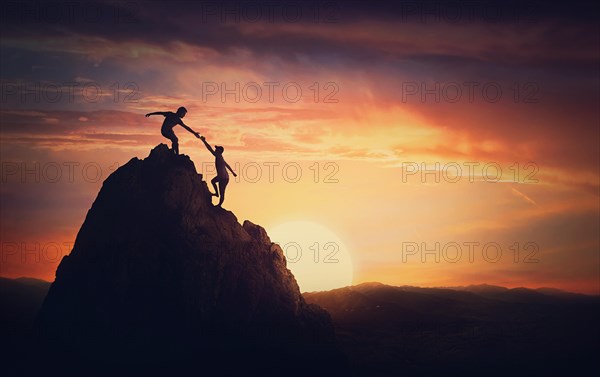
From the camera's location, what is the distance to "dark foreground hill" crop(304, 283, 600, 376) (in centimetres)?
6081

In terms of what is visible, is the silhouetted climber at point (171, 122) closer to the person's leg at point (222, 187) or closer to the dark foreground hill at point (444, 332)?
the person's leg at point (222, 187)

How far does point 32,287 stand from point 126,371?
78914 millimetres

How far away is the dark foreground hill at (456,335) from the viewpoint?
60.8m

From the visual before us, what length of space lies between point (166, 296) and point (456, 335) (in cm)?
4179

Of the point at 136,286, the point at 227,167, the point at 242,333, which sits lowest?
the point at 242,333

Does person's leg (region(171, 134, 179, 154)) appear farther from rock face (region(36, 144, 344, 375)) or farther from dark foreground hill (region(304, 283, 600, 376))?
dark foreground hill (region(304, 283, 600, 376))

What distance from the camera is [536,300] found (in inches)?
4651

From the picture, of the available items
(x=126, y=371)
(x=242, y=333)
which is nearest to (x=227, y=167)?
(x=242, y=333)

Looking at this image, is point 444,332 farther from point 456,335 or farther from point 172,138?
point 172,138

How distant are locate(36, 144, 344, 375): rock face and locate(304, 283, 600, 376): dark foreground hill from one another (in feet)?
44.0

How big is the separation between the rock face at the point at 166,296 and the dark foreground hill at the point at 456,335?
44.0 ft

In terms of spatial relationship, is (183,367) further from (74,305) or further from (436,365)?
(436,365)

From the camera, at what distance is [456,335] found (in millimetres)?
73750

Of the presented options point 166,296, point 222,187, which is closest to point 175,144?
point 222,187
